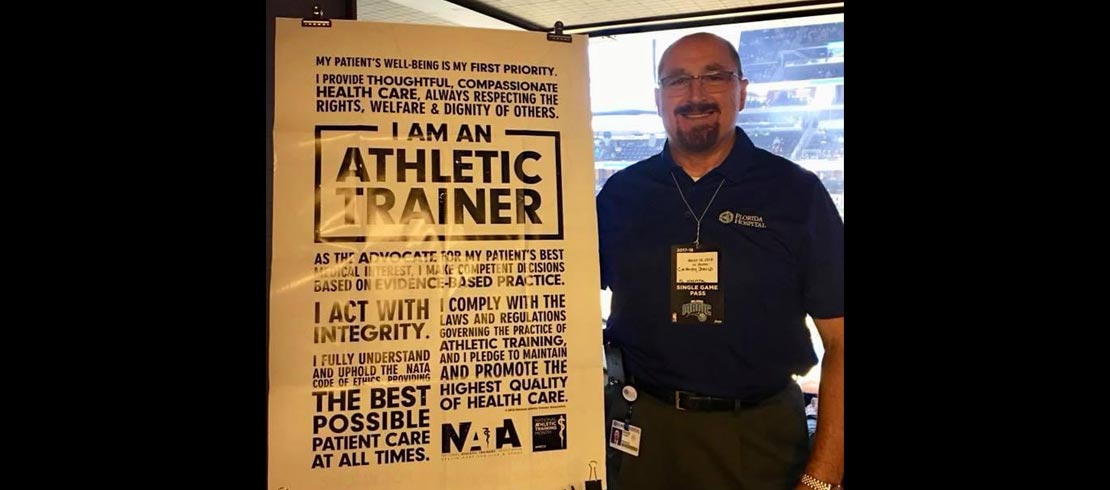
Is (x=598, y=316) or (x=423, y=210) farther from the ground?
(x=423, y=210)

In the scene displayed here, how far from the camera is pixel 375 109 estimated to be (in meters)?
1.41

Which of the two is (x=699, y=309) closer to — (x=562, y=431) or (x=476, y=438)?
(x=562, y=431)

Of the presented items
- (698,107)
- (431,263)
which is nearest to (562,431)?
(431,263)

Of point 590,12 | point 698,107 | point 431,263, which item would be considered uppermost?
point 590,12

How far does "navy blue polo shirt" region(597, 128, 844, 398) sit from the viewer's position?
1.79 meters

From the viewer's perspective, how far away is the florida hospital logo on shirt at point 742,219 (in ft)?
5.98

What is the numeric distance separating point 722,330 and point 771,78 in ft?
2.92

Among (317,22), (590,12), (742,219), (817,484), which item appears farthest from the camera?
(590,12)

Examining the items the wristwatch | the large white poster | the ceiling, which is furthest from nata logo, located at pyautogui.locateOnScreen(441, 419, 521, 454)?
the ceiling

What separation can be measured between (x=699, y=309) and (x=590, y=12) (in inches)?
40.2

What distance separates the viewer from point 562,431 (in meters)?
1.43

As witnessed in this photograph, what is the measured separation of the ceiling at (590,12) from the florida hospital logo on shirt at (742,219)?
0.67m
